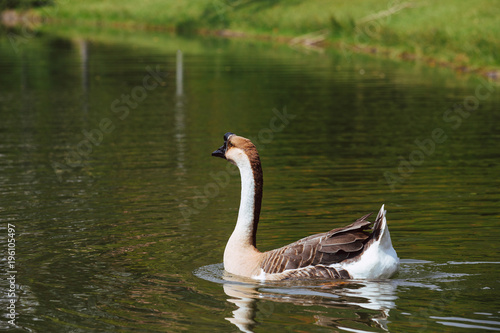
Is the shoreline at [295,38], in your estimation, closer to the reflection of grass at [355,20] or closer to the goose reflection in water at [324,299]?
the reflection of grass at [355,20]

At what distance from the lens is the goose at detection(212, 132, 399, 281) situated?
9938mm

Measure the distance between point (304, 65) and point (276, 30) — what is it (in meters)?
21.4

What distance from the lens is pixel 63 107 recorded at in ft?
95.5

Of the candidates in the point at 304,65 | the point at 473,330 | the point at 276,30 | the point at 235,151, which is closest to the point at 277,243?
the point at 235,151

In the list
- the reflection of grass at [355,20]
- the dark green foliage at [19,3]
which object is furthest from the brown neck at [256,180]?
the dark green foliage at [19,3]

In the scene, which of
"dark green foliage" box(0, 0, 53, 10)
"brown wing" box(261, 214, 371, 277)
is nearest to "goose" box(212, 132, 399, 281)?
"brown wing" box(261, 214, 371, 277)

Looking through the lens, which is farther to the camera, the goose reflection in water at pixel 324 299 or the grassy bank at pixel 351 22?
the grassy bank at pixel 351 22

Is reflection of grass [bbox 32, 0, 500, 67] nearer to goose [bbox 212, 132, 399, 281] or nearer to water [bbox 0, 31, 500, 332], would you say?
water [bbox 0, 31, 500, 332]

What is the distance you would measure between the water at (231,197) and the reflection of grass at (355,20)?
298 inches

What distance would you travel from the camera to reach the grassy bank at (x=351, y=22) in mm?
41938

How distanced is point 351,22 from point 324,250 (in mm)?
45981

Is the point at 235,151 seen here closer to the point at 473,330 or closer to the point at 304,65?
the point at 473,330

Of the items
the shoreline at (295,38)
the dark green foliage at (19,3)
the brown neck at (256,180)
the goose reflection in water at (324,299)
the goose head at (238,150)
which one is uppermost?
the dark green foliage at (19,3)

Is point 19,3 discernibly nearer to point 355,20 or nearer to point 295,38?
point 295,38
